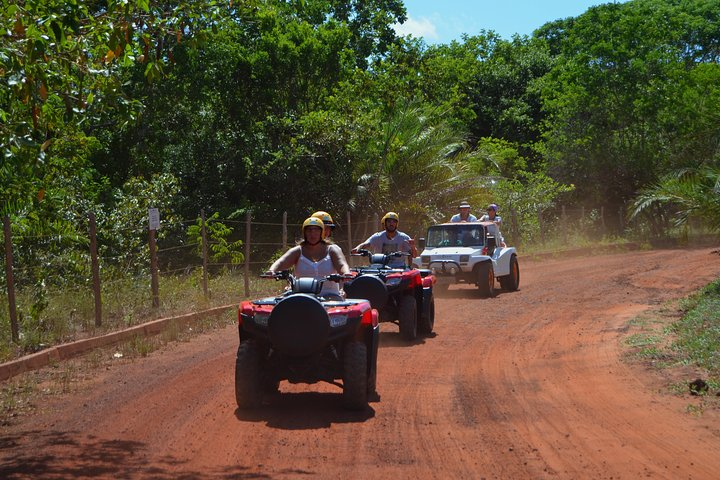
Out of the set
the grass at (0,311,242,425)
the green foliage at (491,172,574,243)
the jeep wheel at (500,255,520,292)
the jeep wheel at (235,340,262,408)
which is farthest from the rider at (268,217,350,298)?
the green foliage at (491,172,574,243)

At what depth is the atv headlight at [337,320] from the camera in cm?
879

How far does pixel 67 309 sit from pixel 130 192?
8.29 m

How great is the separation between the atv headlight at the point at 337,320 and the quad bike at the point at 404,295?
156 inches

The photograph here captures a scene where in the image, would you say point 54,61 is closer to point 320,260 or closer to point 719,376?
point 320,260

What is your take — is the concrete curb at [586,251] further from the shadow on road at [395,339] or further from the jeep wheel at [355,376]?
the jeep wheel at [355,376]

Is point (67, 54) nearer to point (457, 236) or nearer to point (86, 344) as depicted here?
point (86, 344)

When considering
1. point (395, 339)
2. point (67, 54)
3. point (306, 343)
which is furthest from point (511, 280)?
point (67, 54)

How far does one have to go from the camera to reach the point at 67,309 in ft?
48.0

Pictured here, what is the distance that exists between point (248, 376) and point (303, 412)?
2.03ft

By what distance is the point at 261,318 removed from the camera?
8914mm

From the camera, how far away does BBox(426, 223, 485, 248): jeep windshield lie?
A: 67.7ft

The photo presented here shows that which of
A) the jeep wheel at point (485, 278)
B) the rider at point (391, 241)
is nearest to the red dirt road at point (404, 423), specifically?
the rider at point (391, 241)

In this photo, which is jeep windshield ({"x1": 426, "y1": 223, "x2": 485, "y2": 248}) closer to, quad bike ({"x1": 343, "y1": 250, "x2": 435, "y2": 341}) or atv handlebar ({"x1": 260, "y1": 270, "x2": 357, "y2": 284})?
quad bike ({"x1": 343, "y1": 250, "x2": 435, "y2": 341})

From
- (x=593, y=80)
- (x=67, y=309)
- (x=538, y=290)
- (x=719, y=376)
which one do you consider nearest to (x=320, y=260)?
(x=719, y=376)
